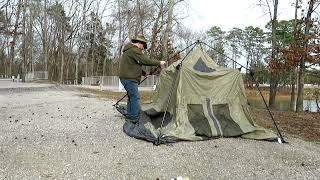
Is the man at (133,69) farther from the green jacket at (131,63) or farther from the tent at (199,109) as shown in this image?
the tent at (199,109)

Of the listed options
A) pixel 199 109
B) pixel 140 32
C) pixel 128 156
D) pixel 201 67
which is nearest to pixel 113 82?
pixel 140 32

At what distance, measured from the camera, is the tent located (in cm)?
789

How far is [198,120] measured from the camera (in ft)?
26.9

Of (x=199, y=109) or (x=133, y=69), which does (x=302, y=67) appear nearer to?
(x=199, y=109)

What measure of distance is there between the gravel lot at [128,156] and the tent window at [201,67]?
5.87 ft

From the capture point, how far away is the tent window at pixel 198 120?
790 cm

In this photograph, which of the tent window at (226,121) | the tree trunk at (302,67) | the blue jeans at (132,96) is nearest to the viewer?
the tent window at (226,121)

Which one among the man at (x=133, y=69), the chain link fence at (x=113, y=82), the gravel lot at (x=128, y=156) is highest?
the man at (x=133, y=69)

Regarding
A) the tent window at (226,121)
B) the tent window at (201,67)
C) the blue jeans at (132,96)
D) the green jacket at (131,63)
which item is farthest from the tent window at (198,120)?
the green jacket at (131,63)

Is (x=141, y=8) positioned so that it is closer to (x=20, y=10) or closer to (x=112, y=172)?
(x=20, y=10)

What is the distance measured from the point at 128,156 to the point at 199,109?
234cm

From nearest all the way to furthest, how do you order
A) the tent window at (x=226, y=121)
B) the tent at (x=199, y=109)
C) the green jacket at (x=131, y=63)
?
1. the tent at (x=199, y=109)
2. the tent window at (x=226, y=121)
3. the green jacket at (x=131, y=63)

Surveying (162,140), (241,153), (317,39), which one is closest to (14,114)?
(162,140)

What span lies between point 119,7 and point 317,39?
30.7 meters
